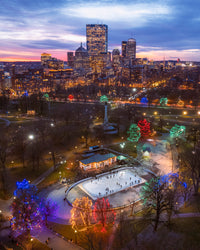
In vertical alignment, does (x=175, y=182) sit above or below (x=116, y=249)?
above

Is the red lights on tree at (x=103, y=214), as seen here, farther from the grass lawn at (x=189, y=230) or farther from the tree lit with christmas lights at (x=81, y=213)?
the grass lawn at (x=189, y=230)

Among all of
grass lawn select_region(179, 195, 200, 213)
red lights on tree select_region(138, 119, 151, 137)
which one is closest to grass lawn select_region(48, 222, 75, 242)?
grass lawn select_region(179, 195, 200, 213)

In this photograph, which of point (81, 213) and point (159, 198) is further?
Answer: point (81, 213)

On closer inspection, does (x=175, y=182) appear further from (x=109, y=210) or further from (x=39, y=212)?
(x=39, y=212)

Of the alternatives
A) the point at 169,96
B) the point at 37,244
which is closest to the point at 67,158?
the point at 37,244

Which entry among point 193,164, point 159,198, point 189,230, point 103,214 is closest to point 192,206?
point 189,230

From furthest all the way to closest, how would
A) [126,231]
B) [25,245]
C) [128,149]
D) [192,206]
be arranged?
1. [128,149]
2. [192,206]
3. [126,231]
4. [25,245]

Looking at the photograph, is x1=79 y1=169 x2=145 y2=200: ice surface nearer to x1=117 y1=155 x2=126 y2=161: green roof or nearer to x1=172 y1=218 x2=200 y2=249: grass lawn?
x1=117 y1=155 x2=126 y2=161: green roof

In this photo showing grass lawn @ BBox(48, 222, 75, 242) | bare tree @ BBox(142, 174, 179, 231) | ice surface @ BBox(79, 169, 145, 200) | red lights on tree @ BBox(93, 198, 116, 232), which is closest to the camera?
bare tree @ BBox(142, 174, 179, 231)

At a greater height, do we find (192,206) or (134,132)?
(134,132)

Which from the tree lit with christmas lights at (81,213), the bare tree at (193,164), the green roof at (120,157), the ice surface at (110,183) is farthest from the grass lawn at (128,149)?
the tree lit with christmas lights at (81,213)

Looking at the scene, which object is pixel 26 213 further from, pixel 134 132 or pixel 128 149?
pixel 134 132
